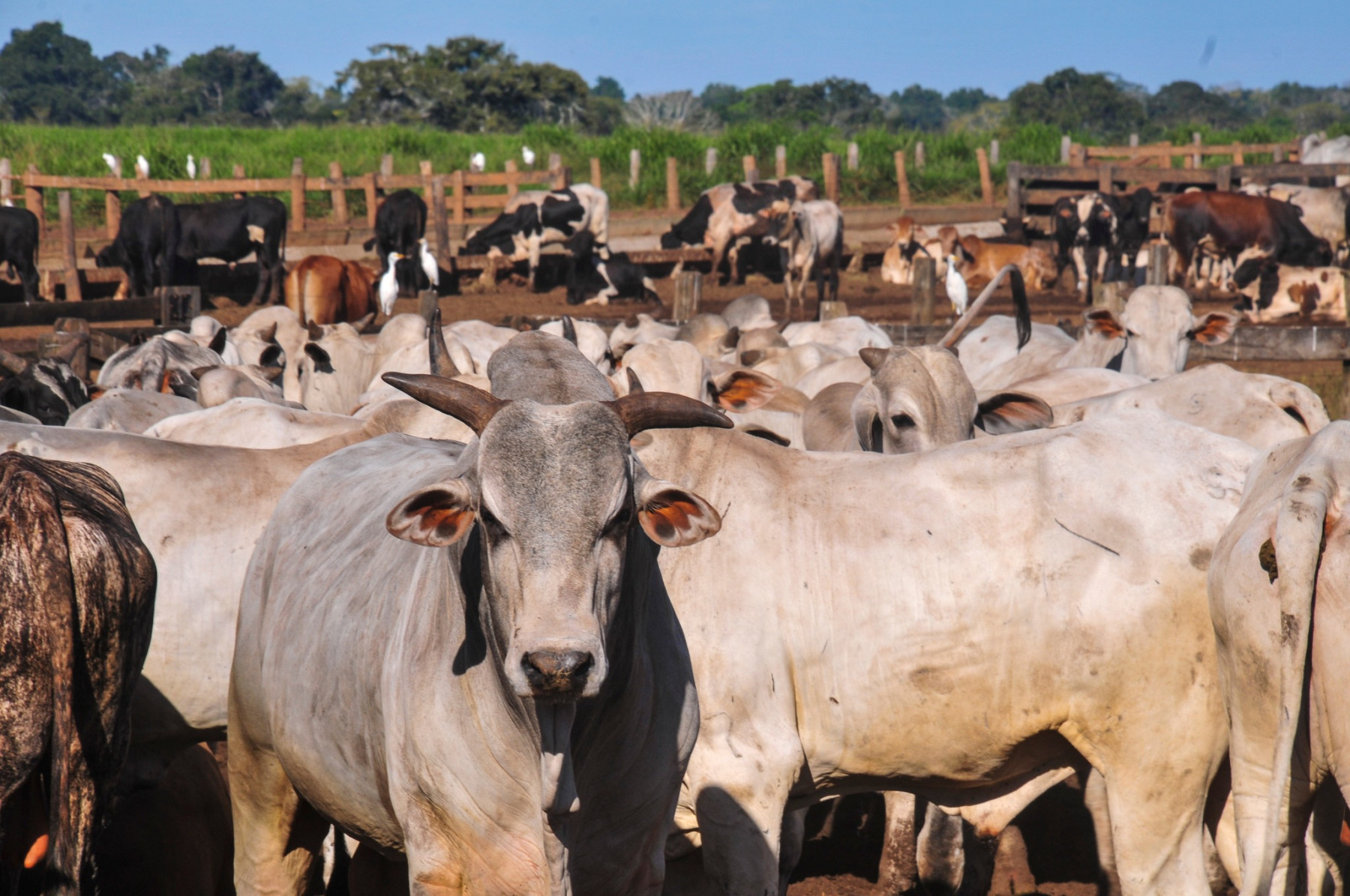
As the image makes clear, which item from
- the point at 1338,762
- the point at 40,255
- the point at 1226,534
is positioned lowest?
the point at 1338,762

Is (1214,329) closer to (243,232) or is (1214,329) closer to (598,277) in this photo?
(598,277)

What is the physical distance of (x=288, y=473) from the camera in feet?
17.8

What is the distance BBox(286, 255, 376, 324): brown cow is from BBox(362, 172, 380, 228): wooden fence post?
689 cm

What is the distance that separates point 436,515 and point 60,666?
1.11 metres

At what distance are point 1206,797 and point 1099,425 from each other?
1170mm

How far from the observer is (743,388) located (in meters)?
6.71

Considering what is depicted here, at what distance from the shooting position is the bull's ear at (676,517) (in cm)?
304

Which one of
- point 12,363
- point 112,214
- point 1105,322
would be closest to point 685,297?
point 1105,322

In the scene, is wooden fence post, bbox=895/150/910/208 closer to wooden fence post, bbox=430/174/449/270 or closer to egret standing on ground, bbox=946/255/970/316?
wooden fence post, bbox=430/174/449/270

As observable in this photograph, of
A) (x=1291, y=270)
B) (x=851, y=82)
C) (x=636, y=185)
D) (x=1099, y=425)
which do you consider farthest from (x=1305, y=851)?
(x=851, y=82)

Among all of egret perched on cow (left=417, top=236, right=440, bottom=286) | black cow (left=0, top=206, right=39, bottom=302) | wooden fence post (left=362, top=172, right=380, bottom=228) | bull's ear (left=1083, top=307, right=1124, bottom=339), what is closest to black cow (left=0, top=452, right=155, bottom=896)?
bull's ear (left=1083, top=307, right=1124, bottom=339)

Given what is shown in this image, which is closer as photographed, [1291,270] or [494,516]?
[494,516]

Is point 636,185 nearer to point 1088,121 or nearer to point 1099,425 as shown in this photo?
point 1099,425

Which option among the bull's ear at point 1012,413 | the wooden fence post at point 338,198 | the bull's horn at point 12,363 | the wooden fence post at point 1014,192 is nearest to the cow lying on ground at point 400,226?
the wooden fence post at point 338,198
